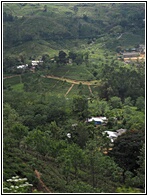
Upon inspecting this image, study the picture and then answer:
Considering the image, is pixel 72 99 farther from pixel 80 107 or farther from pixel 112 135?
pixel 112 135

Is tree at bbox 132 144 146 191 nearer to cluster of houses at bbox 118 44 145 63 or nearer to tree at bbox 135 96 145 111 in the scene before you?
tree at bbox 135 96 145 111

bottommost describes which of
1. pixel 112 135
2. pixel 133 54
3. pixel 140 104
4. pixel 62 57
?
pixel 112 135

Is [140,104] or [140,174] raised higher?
[140,104]

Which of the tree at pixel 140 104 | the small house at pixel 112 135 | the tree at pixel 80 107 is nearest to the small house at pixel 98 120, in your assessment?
the tree at pixel 80 107

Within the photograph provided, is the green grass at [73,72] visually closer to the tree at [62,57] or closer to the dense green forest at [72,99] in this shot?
the dense green forest at [72,99]

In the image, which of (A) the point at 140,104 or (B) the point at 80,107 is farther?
(A) the point at 140,104

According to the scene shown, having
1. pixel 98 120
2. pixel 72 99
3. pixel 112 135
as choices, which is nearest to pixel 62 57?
pixel 72 99

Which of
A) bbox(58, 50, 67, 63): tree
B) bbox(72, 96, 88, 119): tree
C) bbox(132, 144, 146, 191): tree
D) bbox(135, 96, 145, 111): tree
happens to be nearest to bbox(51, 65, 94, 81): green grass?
bbox(58, 50, 67, 63): tree

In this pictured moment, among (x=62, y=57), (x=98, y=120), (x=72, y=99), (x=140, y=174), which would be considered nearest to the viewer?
(x=140, y=174)
